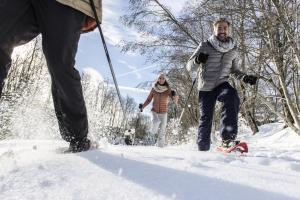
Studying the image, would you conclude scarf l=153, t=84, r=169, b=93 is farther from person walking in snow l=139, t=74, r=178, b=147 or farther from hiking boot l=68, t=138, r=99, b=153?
hiking boot l=68, t=138, r=99, b=153

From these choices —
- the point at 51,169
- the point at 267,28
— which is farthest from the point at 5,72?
the point at 267,28

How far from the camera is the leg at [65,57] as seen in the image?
2.68 meters

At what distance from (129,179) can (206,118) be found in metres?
3.06

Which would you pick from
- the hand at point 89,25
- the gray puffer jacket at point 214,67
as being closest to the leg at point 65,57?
the hand at point 89,25

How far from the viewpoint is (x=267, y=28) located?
342 inches

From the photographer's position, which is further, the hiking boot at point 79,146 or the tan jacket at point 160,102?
the tan jacket at point 160,102

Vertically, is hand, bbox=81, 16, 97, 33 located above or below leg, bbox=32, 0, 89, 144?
above

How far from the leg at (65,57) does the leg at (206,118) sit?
2.41m

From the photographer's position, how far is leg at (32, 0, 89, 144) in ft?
8.79

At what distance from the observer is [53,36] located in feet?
8.78

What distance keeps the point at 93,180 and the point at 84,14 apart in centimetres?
123

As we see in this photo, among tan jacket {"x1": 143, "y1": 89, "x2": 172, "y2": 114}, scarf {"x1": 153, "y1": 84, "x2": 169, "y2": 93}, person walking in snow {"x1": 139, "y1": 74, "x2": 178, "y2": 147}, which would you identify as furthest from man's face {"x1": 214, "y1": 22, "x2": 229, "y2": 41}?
scarf {"x1": 153, "y1": 84, "x2": 169, "y2": 93}

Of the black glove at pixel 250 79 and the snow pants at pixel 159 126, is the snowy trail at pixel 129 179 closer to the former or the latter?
the black glove at pixel 250 79

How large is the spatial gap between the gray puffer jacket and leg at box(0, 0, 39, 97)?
2.64 metres
